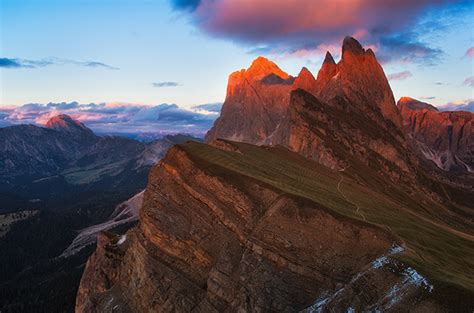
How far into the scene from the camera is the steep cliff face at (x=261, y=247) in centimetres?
4906

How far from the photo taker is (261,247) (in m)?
58.0

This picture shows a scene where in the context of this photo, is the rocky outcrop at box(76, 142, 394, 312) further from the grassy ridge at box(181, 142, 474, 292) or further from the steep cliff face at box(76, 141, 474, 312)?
the grassy ridge at box(181, 142, 474, 292)

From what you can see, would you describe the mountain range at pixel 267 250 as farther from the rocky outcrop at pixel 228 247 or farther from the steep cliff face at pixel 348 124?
the steep cliff face at pixel 348 124

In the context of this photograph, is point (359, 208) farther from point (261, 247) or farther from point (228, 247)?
point (228, 247)

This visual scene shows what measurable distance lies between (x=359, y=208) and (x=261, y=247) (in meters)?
21.0

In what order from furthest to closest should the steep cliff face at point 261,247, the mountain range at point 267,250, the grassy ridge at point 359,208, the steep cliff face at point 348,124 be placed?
the steep cliff face at point 348,124
the grassy ridge at point 359,208
the steep cliff face at point 261,247
the mountain range at point 267,250

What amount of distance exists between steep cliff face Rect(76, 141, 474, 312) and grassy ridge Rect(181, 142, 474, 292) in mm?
329

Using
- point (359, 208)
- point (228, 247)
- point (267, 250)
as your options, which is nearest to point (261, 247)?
point (267, 250)

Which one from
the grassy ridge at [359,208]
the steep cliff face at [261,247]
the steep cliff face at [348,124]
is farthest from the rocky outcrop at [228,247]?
the steep cliff face at [348,124]

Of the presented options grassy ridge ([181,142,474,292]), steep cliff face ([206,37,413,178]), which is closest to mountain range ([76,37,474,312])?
grassy ridge ([181,142,474,292])

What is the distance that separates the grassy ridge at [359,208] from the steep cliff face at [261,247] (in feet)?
1.08

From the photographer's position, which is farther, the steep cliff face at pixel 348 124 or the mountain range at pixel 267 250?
the steep cliff face at pixel 348 124

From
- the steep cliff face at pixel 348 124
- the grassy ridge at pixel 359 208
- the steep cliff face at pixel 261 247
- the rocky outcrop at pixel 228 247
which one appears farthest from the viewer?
the steep cliff face at pixel 348 124

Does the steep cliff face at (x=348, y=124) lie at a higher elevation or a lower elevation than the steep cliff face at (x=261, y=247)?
higher
